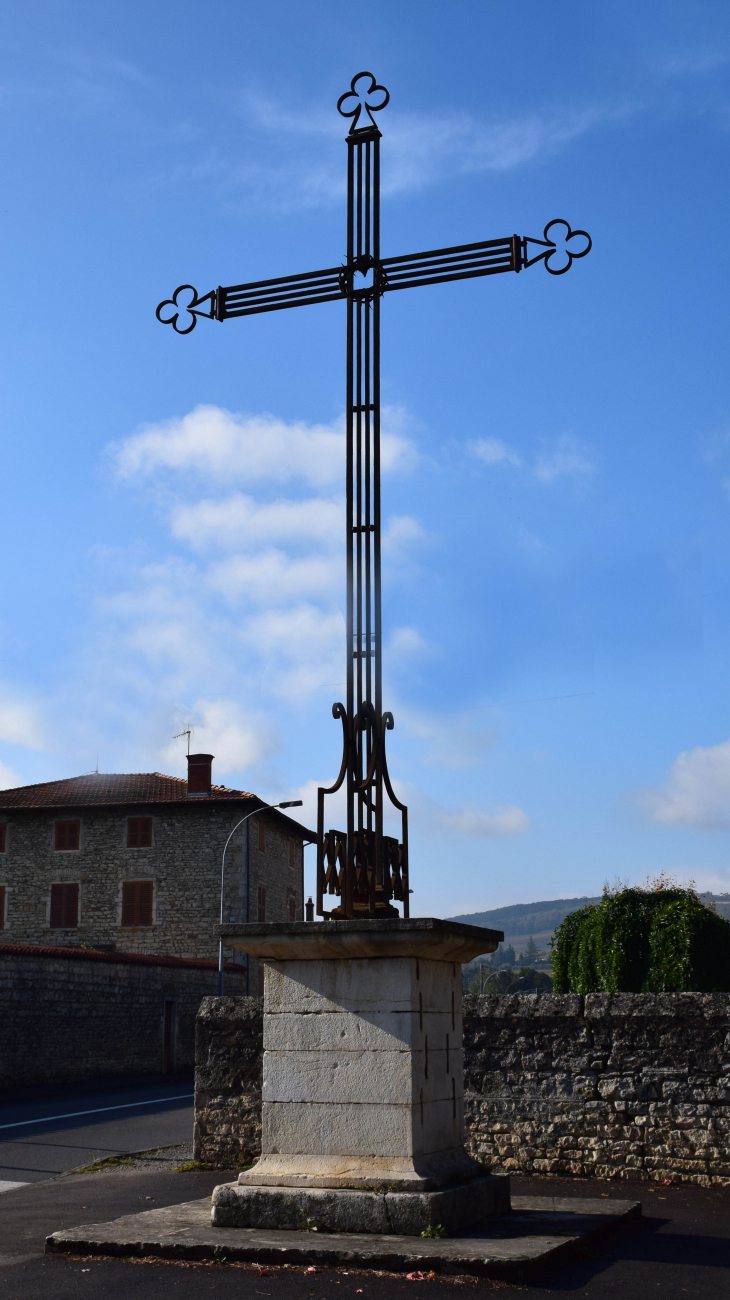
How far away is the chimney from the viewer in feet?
116

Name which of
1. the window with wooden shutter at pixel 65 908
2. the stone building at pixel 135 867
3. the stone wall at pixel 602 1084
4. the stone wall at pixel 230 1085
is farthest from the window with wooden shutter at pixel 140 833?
the stone wall at pixel 602 1084

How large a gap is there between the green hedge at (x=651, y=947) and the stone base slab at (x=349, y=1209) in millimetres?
4355

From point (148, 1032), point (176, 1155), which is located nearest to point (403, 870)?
point (176, 1155)

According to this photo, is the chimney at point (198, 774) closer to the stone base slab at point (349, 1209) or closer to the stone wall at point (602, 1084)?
the stone wall at point (602, 1084)

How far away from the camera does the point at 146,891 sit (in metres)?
34.2

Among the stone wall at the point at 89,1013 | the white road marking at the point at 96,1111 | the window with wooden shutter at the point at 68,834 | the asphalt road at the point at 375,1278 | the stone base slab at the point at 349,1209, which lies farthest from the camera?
the window with wooden shutter at the point at 68,834

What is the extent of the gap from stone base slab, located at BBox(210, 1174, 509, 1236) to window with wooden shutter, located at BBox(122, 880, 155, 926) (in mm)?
29043

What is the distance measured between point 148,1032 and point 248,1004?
56.0 feet

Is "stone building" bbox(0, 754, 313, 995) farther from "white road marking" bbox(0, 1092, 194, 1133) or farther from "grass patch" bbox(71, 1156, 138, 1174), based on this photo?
"grass patch" bbox(71, 1156, 138, 1174)

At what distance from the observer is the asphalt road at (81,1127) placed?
1151cm

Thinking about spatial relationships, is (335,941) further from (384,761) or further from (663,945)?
(663,945)

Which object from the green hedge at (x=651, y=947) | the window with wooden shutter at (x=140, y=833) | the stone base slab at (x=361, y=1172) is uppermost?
the window with wooden shutter at (x=140, y=833)

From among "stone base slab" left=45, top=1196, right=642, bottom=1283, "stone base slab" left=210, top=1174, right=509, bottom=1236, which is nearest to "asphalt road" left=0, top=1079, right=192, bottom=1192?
"stone base slab" left=45, top=1196, right=642, bottom=1283

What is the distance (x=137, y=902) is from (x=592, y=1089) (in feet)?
89.4
